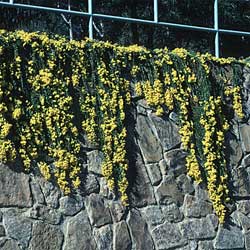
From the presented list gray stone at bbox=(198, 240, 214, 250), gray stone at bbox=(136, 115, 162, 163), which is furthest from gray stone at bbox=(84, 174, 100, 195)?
gray stone at bbox=(198, 240, 214, 250)

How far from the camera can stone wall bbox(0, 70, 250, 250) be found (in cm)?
675

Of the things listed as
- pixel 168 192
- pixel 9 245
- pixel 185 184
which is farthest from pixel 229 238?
pixel 9 245

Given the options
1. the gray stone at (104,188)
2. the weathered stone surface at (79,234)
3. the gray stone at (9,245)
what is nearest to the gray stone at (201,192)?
the gray stone at (104,188)

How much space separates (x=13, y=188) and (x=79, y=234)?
80 cm

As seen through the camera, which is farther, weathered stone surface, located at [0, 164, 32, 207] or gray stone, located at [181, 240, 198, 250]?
gray stone, located at [181, 240, 198, 250]

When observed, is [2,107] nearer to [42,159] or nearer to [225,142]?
[42,159]

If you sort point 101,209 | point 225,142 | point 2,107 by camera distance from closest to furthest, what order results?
point 2,107 → point 101,209 → point 225,142

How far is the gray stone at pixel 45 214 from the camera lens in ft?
22.3

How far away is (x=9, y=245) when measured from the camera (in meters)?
6.62

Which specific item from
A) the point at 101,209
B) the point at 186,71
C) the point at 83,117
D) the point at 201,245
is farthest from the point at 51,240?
the point at 186,71

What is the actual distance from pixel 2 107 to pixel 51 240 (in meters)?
1.29

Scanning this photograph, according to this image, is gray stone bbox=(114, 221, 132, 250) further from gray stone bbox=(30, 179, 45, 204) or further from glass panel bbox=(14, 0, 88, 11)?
glass panel bbox=(14, 0, 88, 11)

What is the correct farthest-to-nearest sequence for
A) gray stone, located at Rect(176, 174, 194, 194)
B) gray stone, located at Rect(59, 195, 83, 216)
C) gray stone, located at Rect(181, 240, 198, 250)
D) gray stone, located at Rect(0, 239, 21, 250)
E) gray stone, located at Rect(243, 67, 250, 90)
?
gray stone, located at Rect(243, 67, 250, 90), gray stone, located at Rect(176, 174, 194, 194), gray stone, located at Rect(181, 240, 198, 250), gray stone, located at Rect(59, 195, 83, 216), gray stone, located at Rect(0, 239, 21, 250)

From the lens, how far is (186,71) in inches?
324
